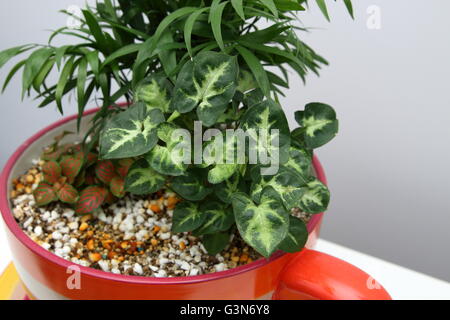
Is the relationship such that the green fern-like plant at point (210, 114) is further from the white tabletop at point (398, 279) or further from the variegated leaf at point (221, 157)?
the white tabletop at point (398, 279)

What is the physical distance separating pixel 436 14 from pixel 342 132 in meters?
0.39

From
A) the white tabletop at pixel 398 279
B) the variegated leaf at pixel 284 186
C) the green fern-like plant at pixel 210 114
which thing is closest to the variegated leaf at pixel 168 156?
the green fern-like plant at pixel 210 114

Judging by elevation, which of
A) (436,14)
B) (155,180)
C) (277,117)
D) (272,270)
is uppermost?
(436,14)

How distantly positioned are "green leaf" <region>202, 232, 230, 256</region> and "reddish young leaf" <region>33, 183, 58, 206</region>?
31 cm

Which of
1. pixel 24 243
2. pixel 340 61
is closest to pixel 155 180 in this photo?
pixel 24 243

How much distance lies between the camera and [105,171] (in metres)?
0.92

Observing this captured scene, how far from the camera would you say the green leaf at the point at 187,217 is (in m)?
0.77

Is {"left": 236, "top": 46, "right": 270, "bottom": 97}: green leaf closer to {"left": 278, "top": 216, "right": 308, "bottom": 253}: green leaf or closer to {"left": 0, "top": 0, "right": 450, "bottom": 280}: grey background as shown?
{"left": 278, "top": 216, "right": 308, "bottom": 253}: green leaf

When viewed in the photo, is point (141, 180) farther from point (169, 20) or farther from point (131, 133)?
point (169, 20)

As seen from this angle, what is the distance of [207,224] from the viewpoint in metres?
0.77

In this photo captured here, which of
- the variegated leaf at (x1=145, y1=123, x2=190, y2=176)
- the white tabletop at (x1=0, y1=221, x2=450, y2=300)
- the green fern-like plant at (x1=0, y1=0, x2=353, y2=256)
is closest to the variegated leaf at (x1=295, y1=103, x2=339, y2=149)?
the green fern-like plant at (x1=0, y1=0, x2=353, y2=256)

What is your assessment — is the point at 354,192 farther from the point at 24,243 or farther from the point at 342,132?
the point at 24,243

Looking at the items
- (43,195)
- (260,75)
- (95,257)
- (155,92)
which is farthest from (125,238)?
(260,75)

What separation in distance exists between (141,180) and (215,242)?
0.16m
